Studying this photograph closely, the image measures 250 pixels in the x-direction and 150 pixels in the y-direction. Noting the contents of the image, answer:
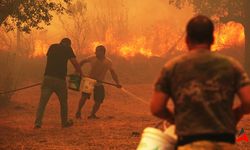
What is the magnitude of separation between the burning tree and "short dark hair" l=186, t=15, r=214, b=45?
17.9m

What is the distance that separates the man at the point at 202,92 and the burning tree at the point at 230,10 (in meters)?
17.9

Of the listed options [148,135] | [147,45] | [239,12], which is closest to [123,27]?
[147,45]

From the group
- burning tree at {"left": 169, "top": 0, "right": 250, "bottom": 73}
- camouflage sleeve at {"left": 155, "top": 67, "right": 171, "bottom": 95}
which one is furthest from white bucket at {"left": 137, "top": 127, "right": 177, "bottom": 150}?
burning tree at {"left": 169, "top": 0, "right": 250, "bottom": 73}

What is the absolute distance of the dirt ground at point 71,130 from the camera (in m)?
7.64

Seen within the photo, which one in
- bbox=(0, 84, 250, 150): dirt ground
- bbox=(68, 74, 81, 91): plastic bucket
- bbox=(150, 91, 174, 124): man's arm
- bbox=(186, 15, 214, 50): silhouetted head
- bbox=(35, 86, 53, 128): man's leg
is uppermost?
bbox=(186, 15, 214, 50): silhouetted head

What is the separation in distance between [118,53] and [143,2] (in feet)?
64.3

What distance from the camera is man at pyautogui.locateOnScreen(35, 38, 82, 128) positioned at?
31.3ft

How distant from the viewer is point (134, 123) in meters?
10.5

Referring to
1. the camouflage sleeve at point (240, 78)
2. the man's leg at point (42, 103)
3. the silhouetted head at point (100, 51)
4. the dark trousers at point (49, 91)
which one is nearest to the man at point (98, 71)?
the silhouetted head at point (100, 51)

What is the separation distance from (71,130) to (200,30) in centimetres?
696

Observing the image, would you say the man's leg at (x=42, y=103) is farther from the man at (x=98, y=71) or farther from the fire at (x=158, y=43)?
the fire at (x=158, y=43)

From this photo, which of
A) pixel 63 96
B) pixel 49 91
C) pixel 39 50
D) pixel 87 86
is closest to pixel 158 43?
pixel 39 50

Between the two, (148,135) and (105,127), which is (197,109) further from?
(105,127)

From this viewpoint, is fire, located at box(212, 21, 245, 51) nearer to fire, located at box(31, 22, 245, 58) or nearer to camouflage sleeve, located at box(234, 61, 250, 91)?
fire, located at box(31, 22, 245, 58)
